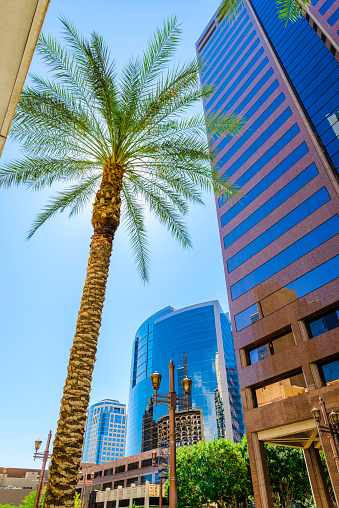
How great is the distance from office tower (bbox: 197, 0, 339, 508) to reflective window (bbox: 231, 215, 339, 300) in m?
0.09

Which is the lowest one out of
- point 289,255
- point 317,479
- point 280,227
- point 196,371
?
point 317,479

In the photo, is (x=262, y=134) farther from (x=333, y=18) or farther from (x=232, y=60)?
(x=232, y=60)

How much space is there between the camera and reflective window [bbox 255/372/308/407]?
73.9 feet

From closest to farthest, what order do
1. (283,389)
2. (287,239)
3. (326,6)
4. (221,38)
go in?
1. (283,389)
2. (287,239)
3. (326,6)
4. (221,38)

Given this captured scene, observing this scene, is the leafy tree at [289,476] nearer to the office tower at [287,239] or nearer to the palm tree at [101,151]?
the office tower at [287,239]

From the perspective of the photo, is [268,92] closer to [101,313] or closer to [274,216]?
A: [274,216]

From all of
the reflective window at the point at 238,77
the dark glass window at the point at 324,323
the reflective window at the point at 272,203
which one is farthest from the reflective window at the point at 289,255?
the reflective window at the point at 238,77

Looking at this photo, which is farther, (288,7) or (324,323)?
(324,323)

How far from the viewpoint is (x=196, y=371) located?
110 m

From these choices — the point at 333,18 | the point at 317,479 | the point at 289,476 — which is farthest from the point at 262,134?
the point at 289,476

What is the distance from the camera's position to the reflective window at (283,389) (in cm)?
2253

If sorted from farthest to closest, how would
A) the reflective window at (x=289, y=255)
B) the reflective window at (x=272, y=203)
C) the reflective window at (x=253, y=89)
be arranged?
the reflective window at (x=253, y=89)
the reflective window at (x=272, y=203)
the reflective window at (x=289, y=255)

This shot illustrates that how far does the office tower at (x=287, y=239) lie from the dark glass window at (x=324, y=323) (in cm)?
7

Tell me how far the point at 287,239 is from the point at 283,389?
1143 centimetres
